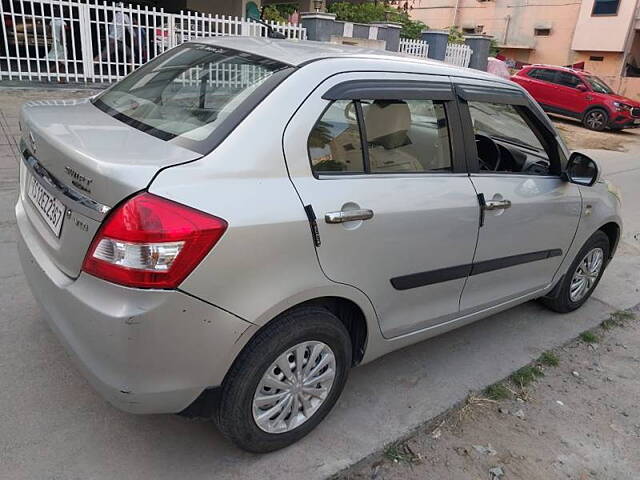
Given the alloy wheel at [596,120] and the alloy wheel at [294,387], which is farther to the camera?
the alloy wheel at [596,120]

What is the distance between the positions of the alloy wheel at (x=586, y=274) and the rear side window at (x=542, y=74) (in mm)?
14114

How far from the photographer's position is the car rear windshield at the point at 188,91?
2258 millimetres

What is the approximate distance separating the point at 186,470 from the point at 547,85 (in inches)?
668

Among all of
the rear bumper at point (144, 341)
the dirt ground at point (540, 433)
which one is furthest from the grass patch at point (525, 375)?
the rear bumper at point (144, 341)

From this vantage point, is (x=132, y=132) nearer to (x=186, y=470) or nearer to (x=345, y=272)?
(x=345, y=272)

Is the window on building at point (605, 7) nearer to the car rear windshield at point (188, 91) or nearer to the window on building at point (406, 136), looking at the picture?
the window on building at point (406, 136)

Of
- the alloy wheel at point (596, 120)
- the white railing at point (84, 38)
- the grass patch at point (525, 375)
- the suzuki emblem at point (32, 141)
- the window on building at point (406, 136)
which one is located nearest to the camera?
the suzuki emblem at point (32, 141)

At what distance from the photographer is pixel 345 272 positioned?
7.49ft

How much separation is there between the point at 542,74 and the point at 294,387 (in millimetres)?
16855

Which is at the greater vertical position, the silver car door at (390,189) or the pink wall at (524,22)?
the pink wall at (524,22)

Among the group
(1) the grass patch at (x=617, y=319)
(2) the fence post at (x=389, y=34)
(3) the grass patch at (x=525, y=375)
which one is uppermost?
(2) the fence post at (x=389, y=34)

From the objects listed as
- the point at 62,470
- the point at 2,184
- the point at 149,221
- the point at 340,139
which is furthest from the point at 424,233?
the point at 2,184

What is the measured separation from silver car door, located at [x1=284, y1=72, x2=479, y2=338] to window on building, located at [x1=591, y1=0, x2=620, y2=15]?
27.1 metres

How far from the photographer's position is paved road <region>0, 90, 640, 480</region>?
2285mm
